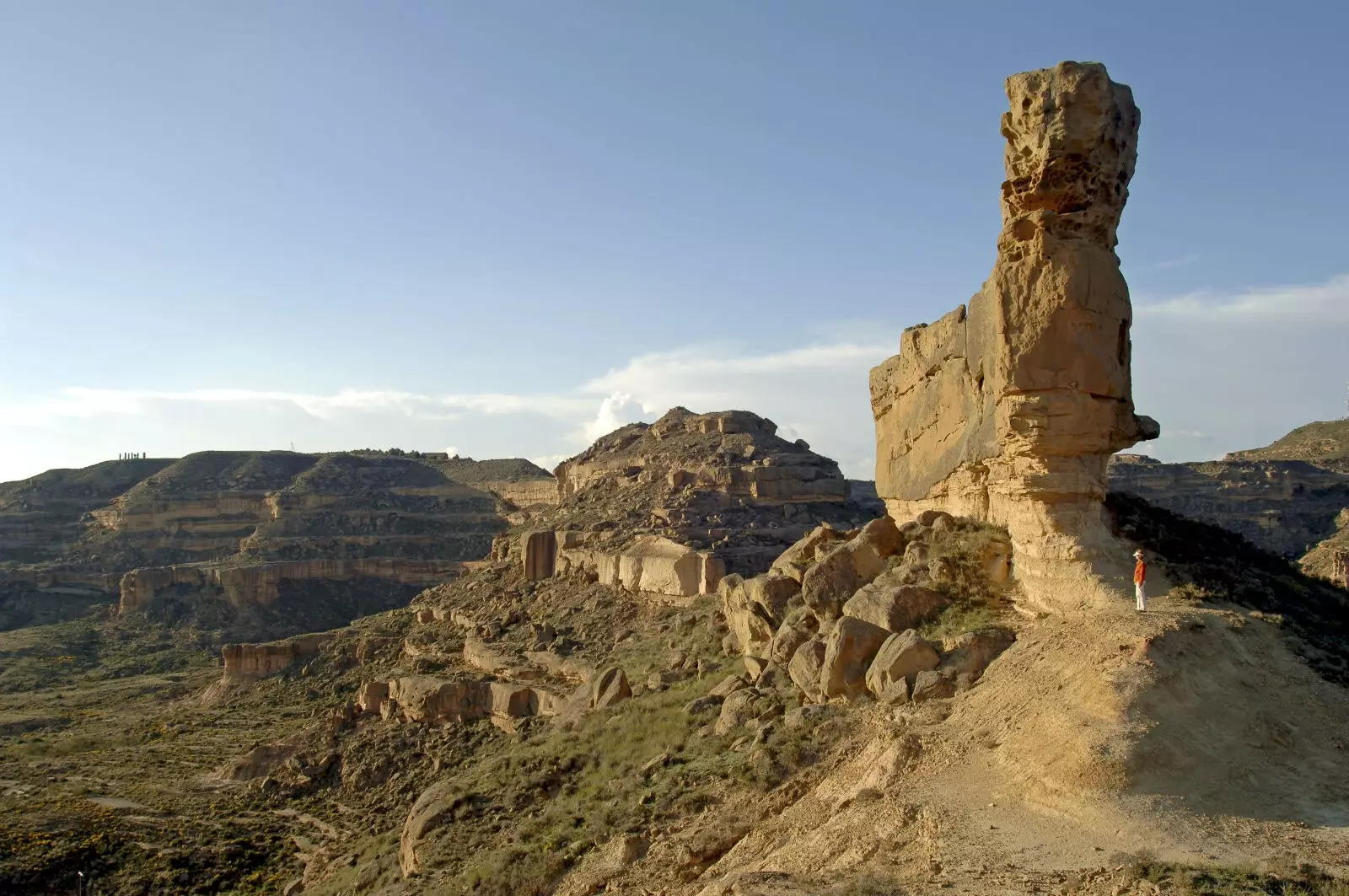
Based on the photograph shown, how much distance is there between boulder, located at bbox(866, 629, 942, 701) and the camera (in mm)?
11977

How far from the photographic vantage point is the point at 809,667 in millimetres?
13016

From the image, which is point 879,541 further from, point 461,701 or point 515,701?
point 461,701

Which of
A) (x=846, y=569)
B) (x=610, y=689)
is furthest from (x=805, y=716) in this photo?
(x=610, y=689)

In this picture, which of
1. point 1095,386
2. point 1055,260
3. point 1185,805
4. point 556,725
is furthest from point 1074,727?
point 556,725

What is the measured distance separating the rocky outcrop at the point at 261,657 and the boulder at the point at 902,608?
25.7 metres

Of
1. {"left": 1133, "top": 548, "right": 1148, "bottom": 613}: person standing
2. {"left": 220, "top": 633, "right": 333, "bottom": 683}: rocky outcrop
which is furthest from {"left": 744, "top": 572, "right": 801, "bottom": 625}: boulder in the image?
{"left": 220, "top": 633, "right": 333, "bottom": 683}: rocky outcrop

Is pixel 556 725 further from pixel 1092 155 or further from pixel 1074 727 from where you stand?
pixel 1092 155

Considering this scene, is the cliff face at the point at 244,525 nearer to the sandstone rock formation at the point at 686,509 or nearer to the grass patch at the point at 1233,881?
the sandstone rock formation at the point at 686,509

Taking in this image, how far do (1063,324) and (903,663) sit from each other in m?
3.91

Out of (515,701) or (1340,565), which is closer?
(515,701)

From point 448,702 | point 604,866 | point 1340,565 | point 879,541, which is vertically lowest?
point 448,702

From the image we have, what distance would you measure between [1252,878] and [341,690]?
27.8 meters

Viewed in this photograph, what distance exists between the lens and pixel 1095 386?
1219 centimetres

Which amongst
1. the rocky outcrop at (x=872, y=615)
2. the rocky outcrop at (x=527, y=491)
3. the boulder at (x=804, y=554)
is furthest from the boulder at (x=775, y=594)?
the rocky outcrop at (x=527, y=491)
